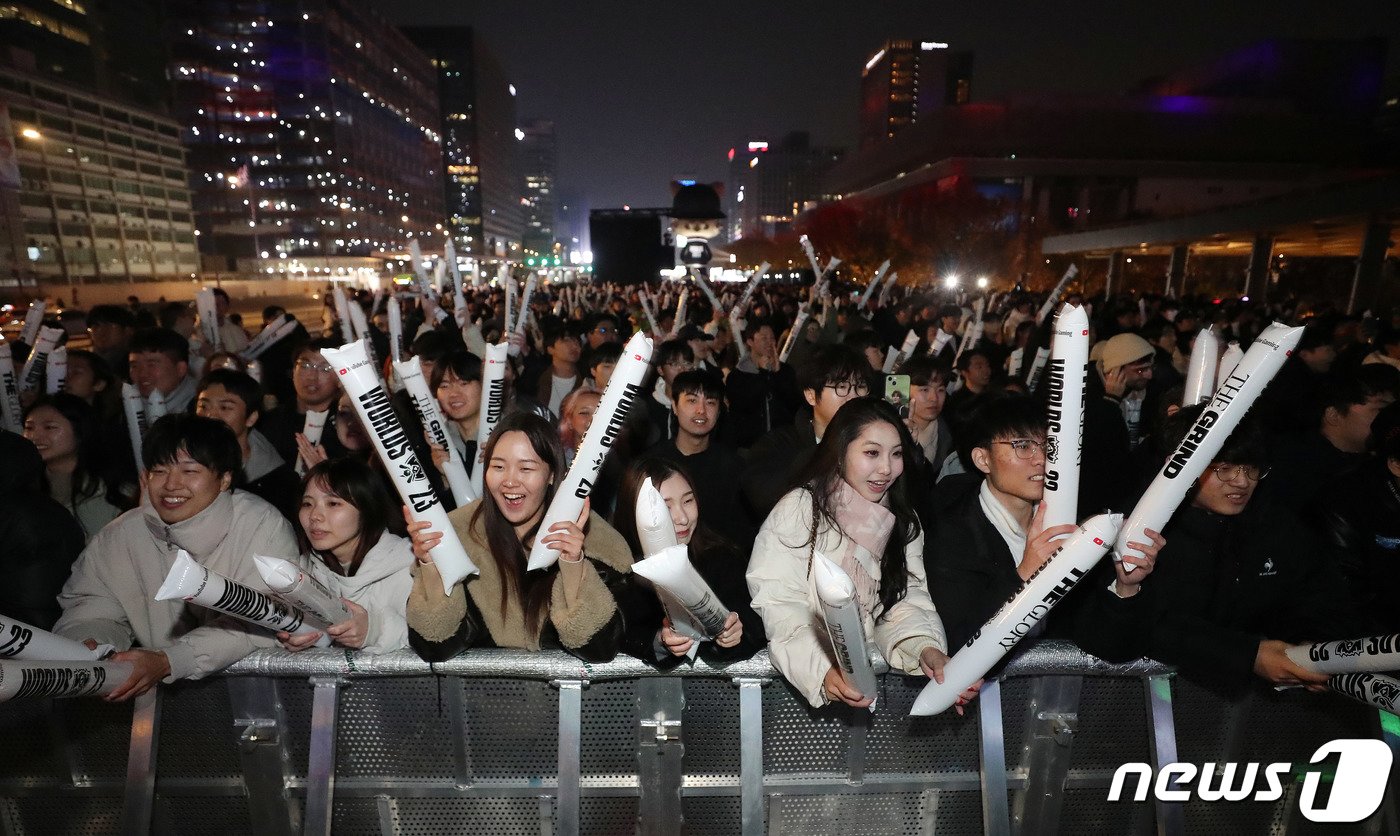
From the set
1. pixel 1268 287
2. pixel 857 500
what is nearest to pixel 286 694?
pixel 857 500

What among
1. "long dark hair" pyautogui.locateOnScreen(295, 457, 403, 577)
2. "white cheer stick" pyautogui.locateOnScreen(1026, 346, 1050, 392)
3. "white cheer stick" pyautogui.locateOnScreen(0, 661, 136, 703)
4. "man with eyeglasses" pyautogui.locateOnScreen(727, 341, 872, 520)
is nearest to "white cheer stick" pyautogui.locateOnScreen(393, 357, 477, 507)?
"long dark hair" pyautogui.locateOnScreen(295, 457, 403, 577)

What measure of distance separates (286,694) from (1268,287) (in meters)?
31.5

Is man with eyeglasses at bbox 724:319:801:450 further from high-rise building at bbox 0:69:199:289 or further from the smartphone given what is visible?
high-rise building at bbox 0:69:199:289

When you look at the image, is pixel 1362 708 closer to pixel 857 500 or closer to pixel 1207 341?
pixel 1207 341

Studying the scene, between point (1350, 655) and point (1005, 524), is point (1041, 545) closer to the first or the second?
point (1005, 524)

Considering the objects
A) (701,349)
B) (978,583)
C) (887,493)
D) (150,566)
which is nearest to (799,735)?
(978,583)

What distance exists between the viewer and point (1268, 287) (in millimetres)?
24984

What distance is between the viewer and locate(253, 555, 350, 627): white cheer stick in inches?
77.2

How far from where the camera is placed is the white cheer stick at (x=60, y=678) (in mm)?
1878

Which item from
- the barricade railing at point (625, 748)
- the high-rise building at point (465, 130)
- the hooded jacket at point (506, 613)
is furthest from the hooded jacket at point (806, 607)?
the high-rise building at point (465, 130)

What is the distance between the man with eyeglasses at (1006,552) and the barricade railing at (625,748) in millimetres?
186

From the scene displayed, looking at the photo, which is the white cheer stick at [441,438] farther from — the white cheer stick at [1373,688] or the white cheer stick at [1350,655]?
the white cheer stick at [1373,688]

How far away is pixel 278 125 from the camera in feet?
297

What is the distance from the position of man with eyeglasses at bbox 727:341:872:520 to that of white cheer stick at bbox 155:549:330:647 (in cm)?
212
